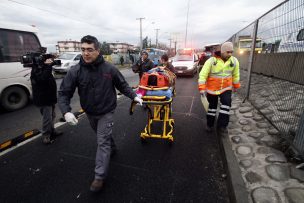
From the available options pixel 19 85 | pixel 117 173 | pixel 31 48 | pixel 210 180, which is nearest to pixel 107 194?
pixel 117 173

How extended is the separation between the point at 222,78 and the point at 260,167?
176cm

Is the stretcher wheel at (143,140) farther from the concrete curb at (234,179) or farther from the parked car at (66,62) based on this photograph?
the parked car at (66,62)

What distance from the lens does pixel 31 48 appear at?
21.7 feet

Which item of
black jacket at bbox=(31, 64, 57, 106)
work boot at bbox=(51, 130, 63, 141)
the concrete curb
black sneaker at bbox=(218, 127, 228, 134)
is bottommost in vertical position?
work boot at bbox=(51, 130, 63, 141)

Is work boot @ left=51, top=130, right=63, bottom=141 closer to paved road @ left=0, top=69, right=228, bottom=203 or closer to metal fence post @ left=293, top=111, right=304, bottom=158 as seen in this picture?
paved road @ left=0, top=69, right=228, bottom=203

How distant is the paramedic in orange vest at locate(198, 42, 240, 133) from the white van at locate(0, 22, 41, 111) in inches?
221

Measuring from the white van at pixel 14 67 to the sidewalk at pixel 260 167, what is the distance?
6.59m

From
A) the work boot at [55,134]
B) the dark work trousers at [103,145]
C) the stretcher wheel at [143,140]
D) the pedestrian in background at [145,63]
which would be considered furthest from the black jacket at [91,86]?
the pedestrian in background at [145,63]

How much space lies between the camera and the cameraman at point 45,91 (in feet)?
11.5

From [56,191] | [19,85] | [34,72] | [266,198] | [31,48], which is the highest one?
[31,48]

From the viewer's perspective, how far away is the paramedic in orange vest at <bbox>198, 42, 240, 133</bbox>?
140 inches

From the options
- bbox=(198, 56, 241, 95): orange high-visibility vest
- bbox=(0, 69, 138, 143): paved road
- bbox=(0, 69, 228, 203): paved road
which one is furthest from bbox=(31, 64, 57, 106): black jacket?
bbox=(198, 56, 241, 95): orange high-visibility vest

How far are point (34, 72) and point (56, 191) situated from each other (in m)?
2.32

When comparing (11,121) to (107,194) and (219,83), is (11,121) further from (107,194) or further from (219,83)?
(219,83)
